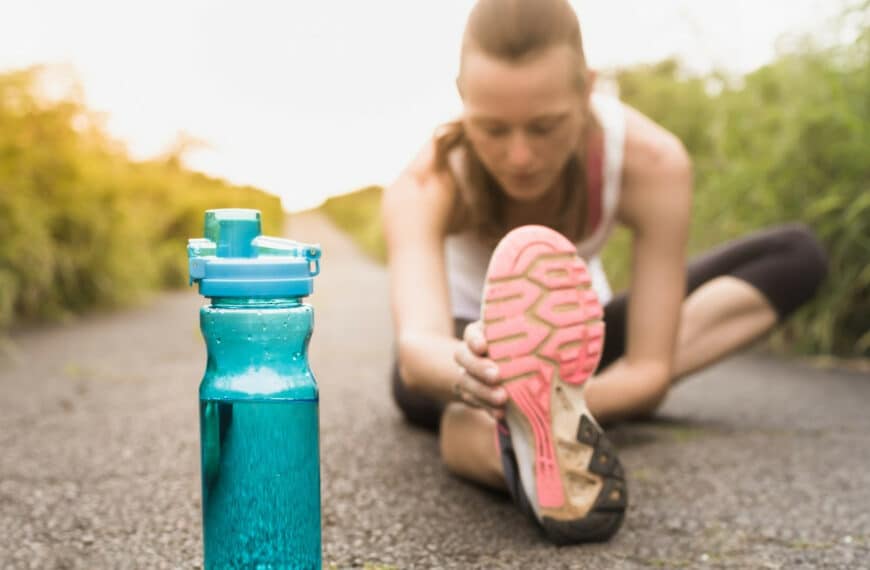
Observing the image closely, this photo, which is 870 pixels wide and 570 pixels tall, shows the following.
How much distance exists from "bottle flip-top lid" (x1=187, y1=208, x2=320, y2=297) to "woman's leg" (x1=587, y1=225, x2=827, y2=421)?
1.29 meters

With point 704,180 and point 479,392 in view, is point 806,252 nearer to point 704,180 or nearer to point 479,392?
point 479,392

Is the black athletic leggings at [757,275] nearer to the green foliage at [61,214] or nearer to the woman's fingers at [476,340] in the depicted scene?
the woman's fingers at [476,340]

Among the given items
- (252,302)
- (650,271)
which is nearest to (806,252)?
(650,271)

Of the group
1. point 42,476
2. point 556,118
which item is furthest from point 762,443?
point 42,476

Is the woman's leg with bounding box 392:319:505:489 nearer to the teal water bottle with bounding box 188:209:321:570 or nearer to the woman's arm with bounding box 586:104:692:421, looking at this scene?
the woman's arm with bounding box 586:104:692:421

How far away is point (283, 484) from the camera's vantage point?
0.92m

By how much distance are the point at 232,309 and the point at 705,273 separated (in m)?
1.62

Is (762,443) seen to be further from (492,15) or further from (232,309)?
(232,309)

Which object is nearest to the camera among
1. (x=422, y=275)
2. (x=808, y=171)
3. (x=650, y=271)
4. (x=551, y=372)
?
(x=551, y=372)

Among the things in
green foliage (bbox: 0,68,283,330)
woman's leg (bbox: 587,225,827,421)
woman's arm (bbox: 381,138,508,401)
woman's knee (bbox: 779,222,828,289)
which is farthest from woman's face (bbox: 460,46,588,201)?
green foliage (bbox: 0,68,283,330)

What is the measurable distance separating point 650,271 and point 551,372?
69cm

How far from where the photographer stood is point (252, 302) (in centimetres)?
90

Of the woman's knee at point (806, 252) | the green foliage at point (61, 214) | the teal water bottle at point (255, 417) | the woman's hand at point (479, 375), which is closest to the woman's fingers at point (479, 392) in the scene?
the woman's hand at point (479, 375)

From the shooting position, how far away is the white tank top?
5.79 ft
